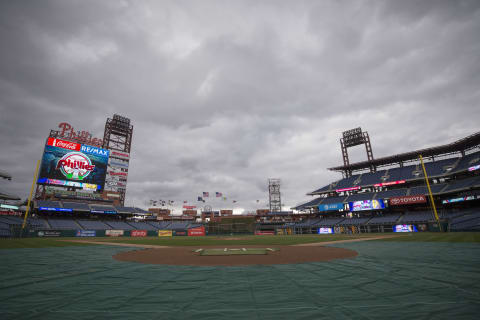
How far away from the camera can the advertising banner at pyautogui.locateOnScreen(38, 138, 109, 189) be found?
44562 mm

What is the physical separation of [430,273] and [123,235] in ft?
175

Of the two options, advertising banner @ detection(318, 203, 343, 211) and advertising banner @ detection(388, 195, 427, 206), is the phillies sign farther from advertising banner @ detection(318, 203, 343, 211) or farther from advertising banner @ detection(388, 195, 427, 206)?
advertising banner @ detection(388, 195, 427, 206)

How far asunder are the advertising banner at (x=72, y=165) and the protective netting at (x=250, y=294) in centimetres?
4779

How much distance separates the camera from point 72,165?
1864 inches

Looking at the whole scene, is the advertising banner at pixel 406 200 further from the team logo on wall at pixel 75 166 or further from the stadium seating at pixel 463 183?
the team logo on wall at pixel 75 166

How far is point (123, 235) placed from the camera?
158 ft

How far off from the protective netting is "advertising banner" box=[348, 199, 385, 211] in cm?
4653

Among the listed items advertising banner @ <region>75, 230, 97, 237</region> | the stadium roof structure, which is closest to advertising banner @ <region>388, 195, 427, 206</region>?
the stadium roof structure

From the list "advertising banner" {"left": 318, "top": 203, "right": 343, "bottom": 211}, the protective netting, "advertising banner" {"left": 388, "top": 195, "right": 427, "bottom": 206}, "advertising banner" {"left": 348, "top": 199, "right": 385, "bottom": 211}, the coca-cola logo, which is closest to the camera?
the protective netting

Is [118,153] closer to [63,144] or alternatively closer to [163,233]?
[63,144]

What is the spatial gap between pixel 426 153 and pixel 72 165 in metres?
79.5

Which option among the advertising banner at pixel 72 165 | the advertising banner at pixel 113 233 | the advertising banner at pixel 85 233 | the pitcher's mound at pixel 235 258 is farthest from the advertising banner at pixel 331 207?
the advertising banner at pixel 72 165

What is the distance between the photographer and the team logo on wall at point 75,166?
46.2 m

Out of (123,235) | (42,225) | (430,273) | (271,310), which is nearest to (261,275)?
(271,310)
